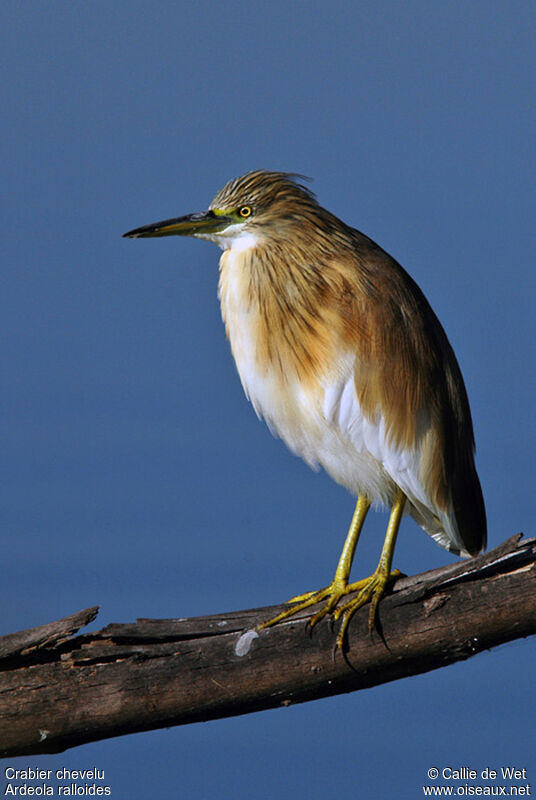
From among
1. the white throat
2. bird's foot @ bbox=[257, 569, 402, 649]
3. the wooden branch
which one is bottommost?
the wooden branch

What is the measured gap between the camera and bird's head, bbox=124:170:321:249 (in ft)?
7.60

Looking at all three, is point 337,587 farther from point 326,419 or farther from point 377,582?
point 326,419

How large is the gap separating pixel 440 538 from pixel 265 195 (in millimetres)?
1064

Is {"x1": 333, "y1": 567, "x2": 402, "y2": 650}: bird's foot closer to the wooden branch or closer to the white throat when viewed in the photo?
the wooden branch

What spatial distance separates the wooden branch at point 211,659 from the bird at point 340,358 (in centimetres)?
9

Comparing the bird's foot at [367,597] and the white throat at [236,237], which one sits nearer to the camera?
the bird's foot at [367,597]

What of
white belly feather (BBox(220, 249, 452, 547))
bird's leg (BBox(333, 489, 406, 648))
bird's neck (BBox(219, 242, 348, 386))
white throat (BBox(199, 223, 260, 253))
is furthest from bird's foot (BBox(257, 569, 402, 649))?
white throat (BBox(199, 223, 260, 253))

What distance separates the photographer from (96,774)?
7.88 feet

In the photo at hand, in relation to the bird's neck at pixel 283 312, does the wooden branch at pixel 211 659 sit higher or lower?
lower

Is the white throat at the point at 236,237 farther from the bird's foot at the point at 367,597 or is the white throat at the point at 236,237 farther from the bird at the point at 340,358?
the bird's foot at the point at 367,597

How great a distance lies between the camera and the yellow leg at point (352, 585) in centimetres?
219

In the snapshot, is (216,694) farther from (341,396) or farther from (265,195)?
(265,195)

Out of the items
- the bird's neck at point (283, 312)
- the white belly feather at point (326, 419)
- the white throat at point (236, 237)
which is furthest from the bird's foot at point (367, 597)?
the white throat at point (236, 237)

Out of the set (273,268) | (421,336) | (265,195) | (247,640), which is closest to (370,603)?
(247,640)
